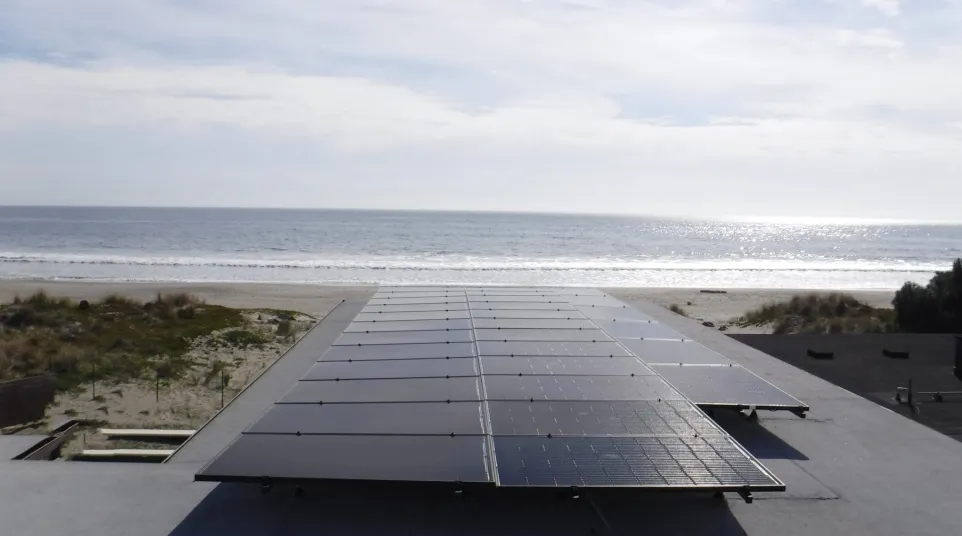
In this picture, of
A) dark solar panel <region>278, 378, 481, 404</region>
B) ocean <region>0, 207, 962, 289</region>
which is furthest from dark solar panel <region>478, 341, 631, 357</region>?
ocean <region>0, 207, 962, 289</region>

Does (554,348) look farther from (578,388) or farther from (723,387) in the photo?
(723,387)

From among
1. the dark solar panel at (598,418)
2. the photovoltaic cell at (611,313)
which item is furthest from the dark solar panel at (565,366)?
the photovoltaic cell at (611,313)

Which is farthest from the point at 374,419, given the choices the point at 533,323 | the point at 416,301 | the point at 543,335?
the point at 416,301

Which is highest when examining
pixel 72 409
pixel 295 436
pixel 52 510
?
pixel 295 436

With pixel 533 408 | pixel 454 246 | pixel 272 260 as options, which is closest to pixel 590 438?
pixel 533 408

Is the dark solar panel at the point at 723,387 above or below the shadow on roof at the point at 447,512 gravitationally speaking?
above

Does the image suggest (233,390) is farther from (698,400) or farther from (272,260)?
(272,260)

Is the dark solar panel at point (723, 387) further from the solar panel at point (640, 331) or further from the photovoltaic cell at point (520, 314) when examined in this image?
the photovoltaic cell at point (520, 314)
